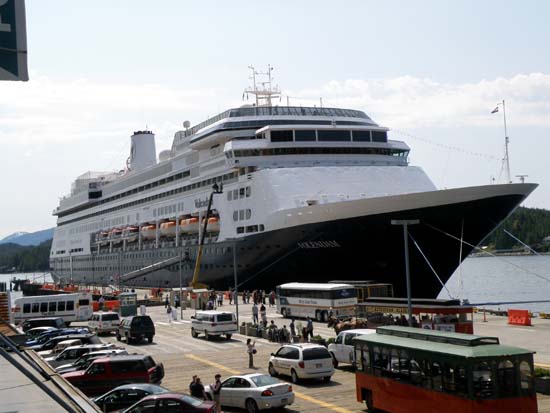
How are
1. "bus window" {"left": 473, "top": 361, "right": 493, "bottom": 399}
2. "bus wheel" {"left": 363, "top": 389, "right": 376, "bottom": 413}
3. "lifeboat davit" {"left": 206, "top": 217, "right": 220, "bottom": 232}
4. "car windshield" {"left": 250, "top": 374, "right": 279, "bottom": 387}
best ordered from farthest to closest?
"lifeboat davit" {"left": 206, "top": 217, "right": 220, "bottom": 232}
"car windshield" {"left": 250, "top": 374, "right": 279, "bottom": 387}
"bus wheel" {"left": 363, "top": 389, "right": 376, "bottom": 413}
"bus window" {"left": 473, "top": 361, "right": 493, "bottom": 399}

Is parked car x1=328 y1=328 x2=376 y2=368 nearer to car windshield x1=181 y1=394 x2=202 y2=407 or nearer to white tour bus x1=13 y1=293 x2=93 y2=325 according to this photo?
car windshield x1=181 y1=394 x2=202 y2=407

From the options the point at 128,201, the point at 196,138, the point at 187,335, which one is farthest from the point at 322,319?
the point at 128,201

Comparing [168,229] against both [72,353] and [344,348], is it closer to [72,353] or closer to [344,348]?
[72,353]

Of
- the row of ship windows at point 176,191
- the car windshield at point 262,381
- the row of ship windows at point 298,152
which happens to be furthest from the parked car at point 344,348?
the row of ship windows at point 176,191

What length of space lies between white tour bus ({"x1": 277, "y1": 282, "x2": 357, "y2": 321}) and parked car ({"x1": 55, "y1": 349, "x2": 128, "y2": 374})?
1361cm

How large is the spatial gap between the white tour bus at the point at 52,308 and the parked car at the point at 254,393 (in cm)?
2765

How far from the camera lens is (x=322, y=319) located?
34750mm

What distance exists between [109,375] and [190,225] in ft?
128

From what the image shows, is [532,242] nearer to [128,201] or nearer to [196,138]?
[128,201]

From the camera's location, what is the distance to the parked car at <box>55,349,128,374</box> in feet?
66.8

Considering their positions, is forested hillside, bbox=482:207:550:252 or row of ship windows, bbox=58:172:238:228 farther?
forested hillside, bbox=482:207:550:252

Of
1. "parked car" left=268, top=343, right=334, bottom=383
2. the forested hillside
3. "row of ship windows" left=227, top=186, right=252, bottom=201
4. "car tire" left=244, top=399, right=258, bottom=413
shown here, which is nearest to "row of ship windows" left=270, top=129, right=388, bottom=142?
"row of ship windows" left=227, top=186, right=252, bottom=201

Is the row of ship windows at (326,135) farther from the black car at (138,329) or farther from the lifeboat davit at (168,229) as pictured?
the black car at (138,329)

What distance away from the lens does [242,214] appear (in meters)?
48.0
